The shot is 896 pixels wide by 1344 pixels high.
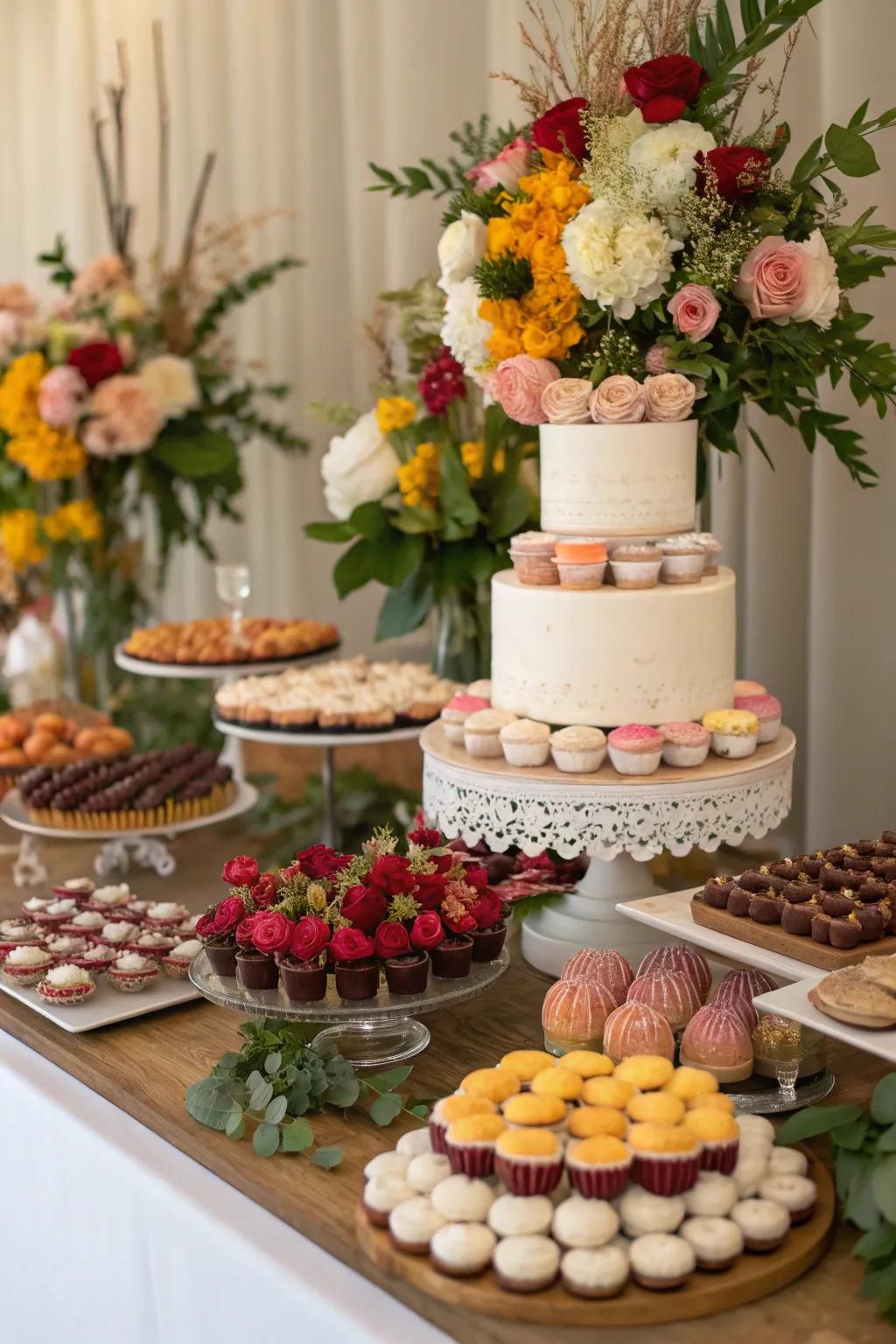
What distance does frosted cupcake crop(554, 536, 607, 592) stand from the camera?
168cm

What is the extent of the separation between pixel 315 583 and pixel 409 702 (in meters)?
1.55

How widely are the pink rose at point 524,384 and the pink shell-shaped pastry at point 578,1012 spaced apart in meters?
0.68

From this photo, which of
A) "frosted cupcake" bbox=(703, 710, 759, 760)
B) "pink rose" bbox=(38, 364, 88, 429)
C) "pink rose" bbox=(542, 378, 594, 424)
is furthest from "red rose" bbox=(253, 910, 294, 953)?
"pink rose" bbox=(38, 364, 88, 429)

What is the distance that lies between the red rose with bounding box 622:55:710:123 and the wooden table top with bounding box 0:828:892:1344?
3.31 ft

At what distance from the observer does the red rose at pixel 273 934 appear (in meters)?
1.40

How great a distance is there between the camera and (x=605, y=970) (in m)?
1.45

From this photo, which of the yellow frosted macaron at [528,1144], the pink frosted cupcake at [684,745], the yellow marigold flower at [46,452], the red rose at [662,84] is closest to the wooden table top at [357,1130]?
the yellow frosted macaron at [528,1144]

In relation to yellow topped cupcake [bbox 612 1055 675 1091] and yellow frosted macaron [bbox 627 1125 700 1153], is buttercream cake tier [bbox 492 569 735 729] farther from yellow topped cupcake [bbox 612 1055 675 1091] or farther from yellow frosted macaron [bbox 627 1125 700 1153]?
yellow frosted macaron [bbox 627 1125 700 1153]

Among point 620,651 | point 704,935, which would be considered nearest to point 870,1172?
point 704,935

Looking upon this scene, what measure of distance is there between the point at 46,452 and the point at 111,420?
144mm

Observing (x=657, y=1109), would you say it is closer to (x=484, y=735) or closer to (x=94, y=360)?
(x=484, y=735)

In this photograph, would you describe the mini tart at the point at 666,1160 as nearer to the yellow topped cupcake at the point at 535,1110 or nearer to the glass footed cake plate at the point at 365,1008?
the yellow topped cupcake at the point at 535,1110

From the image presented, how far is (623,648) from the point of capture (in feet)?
5.50

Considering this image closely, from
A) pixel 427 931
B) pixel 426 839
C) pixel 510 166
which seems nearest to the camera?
pixel 427 931
